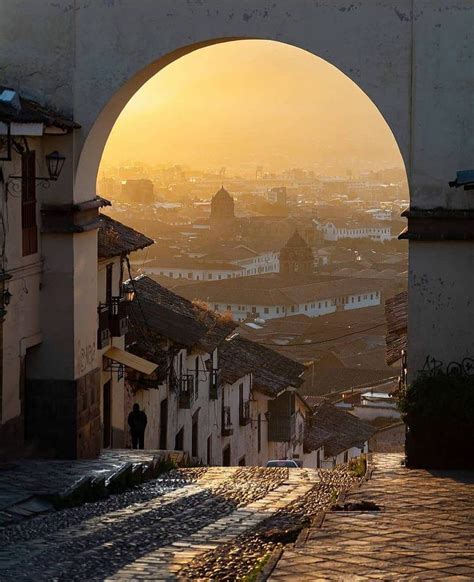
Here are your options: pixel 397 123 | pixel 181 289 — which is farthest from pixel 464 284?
pixel 181 289

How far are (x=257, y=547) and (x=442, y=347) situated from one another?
4.98 meters

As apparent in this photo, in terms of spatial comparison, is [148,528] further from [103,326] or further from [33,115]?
[103,326]

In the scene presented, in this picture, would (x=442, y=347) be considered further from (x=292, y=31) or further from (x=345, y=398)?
(x=345, y=398)

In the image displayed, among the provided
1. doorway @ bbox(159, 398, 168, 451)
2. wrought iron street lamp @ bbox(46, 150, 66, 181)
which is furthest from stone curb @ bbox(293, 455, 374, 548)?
doorway @ bbox(159, 398, 168, 451)

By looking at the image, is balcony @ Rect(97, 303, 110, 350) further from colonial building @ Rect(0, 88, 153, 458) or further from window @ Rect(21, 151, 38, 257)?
window @ Rect(21, 151, 38, 257)

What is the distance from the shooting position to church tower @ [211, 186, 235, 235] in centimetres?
18012

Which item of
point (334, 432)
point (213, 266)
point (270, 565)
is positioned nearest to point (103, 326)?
point (270, 565)

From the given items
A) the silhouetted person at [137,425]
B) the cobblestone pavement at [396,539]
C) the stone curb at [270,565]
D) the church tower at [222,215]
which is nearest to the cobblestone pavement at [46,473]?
the cobblestone pavement at [396,539]

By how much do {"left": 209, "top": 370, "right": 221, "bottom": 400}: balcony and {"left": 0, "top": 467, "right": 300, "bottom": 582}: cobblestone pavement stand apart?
588 inches

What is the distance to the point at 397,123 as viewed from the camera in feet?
42.4

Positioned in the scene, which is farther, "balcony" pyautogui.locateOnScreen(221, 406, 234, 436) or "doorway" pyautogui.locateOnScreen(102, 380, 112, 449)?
"balcony" pyautogui.locateOnScreen(221, 406, 234, 436)

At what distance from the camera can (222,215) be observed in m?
183

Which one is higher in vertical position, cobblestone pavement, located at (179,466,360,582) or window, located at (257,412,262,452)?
cobblestone pavement, located at (179,466,360,582)

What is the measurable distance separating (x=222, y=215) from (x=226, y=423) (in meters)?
154
